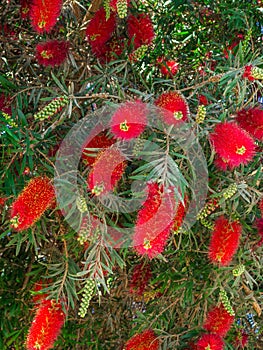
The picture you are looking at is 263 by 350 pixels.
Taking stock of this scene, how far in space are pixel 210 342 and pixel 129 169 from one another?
42cm

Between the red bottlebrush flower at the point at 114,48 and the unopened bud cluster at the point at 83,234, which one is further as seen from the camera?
the red bottlebrush flower at the point at 114,48

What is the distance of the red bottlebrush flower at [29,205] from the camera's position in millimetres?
1025

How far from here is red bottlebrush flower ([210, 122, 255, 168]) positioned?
106cm

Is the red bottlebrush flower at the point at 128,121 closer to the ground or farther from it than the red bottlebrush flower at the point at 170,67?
farther from it

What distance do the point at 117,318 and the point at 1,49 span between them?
2.32 feet

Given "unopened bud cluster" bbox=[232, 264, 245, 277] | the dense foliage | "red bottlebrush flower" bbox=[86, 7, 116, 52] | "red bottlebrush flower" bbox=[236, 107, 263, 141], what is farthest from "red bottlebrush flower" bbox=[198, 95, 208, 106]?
"unopened bud cluster" bbox=[232, 264, 245, 277]

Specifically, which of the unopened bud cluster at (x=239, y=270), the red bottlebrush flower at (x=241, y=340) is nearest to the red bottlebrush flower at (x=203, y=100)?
the unopened bud cluster at (x=239, y=270)

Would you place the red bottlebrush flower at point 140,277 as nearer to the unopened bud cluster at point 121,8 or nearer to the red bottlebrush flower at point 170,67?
the red bottlebrush flower at point 170,67

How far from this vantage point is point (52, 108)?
1064 mm

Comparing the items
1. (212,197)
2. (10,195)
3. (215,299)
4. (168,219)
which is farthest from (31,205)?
(215,299)

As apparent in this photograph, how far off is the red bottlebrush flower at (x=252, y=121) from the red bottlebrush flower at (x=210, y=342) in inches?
17.6

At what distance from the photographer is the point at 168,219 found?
1.01 metres

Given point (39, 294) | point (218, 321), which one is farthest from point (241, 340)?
point (39, 294)

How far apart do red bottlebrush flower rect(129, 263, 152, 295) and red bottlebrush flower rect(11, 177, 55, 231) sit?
1.42 ft
